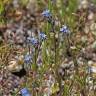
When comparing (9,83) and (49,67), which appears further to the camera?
(9,83)

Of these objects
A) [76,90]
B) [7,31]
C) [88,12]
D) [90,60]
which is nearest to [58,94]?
[76,90]

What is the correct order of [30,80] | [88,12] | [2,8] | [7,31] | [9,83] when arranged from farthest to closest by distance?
[88,12] < [7,31] < [2,8] < [9,83] < [30,80]

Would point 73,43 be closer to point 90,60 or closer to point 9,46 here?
point 90,60

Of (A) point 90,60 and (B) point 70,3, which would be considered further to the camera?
(B) point 70,3

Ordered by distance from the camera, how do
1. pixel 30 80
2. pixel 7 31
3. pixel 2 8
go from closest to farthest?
1. pixel 30 80
2. pixel 2 8
3. pixel 7 31

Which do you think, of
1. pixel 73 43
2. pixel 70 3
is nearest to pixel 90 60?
pixel 73 43

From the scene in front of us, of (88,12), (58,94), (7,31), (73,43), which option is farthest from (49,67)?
(88,12)

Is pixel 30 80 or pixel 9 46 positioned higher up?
pixel 9 46

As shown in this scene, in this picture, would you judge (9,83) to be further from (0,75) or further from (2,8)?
Result: (2,8)

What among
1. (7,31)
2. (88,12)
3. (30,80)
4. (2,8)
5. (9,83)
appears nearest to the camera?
(30,80)

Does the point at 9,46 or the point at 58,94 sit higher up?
the point at 9,46
